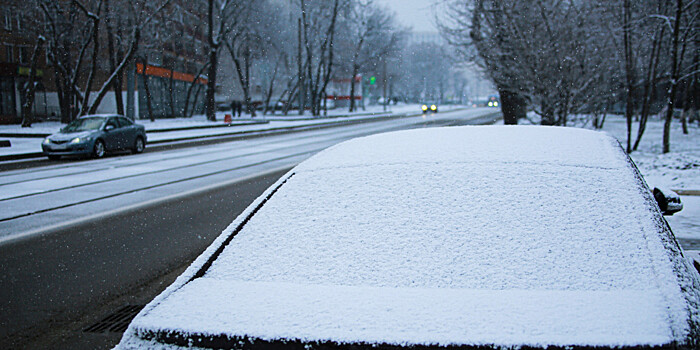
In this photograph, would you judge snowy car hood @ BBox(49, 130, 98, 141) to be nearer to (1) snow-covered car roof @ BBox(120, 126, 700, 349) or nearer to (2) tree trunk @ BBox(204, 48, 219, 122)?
(1) snow-covered car roof @ BBox(120, 126, 700, 349)

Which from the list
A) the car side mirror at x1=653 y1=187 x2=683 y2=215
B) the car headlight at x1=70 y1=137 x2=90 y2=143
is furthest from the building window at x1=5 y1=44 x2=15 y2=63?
the car side mirror at x1=653 y1=187 x2=683 y2=215

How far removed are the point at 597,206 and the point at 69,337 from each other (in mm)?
3625

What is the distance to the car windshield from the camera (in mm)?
18531

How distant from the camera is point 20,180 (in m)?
12.6

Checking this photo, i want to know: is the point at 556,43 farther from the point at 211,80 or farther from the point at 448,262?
the point at 211,80

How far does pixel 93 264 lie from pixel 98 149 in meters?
13.7

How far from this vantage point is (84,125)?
19.0 metres

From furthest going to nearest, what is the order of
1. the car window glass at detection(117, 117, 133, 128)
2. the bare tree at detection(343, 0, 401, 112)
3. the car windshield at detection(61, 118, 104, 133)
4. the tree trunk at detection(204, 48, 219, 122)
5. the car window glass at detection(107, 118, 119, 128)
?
the bare tree at detection(343, 0, 401, 112)
the tree trunk at detection(204, 48, 219, 122)
the car window glass at detection(117, 117, 133, 128)
the car window glass at detection(107, 118, 119, 128)
the car windshield at detection(61, 118, 104, 133)

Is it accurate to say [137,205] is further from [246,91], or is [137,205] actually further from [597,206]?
[246,91]

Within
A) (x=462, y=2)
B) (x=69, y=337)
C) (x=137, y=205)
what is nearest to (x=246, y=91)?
(x=462, y=2)

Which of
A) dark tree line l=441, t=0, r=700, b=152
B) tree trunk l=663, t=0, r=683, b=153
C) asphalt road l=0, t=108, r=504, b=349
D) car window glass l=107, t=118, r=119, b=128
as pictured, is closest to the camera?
asphalt road l=0, t=108, r=504, b=349

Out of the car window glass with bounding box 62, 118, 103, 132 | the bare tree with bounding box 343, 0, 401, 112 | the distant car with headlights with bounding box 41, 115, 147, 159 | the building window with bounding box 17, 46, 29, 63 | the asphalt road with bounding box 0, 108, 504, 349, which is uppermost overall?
the bare tree with bounding box 343, 0, 401, 112

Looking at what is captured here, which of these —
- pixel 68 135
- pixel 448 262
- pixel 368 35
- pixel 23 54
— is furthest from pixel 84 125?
pixel 368 35

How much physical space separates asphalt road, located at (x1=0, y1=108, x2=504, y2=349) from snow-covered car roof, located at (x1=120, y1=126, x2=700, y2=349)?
209 centimetres
